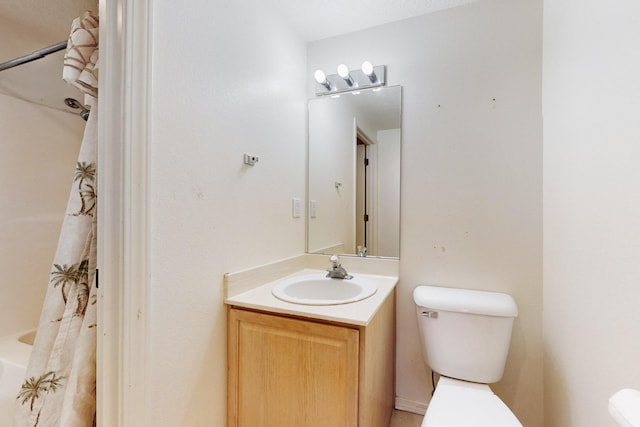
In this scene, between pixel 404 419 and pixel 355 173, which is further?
pixel 355 173

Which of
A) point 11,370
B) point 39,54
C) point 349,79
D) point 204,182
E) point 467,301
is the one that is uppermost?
point 349,79

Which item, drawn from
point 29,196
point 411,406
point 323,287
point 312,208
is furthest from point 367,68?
point 29,196

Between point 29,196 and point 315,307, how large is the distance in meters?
1.83

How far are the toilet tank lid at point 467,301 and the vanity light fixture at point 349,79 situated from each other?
1225 millimetres

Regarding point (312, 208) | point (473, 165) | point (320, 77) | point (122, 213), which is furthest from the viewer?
point (312, 208)

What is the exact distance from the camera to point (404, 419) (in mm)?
1542

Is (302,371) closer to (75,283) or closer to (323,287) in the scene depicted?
(323,287)

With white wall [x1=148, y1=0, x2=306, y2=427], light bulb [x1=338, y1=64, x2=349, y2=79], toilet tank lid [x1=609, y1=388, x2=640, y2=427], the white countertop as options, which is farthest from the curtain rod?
toilet tank lid [x1=609, y1=388, x2=640, y2=427]

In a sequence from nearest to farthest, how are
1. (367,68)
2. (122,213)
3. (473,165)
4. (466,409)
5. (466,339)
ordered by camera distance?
(122,213)
(466,409)
(466,339)
(473,165)
(367,68)

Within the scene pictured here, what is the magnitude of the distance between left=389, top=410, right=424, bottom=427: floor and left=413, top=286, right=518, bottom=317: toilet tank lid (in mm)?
710

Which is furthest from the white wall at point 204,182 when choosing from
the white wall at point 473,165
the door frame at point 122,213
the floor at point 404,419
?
the floor at point 404,419

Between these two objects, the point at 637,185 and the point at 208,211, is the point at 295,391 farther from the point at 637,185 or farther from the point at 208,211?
the point at 637,185

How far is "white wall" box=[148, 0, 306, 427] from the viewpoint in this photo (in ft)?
2.97

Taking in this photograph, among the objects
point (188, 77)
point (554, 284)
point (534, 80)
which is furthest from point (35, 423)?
point (534, 80)
